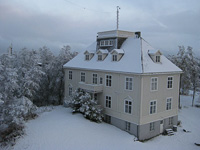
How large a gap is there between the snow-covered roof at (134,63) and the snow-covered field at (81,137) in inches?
275

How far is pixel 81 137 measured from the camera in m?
20.0

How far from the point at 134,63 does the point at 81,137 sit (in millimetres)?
9854

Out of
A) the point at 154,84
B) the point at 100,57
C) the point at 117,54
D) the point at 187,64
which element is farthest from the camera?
the point at 187,64

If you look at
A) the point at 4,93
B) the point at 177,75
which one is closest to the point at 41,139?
the point at 4,93

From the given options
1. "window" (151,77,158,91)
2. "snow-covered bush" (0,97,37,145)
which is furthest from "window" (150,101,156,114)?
"snow-covered bush" (0,97,37,145)

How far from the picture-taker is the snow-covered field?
1873cm

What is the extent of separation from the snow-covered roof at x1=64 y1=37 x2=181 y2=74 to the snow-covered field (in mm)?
6983

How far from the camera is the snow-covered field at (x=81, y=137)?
18.7m

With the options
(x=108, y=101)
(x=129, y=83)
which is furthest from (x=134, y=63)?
(x=108, y=101)

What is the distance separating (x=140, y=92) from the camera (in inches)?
852

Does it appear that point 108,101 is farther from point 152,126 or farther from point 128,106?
point 152,126

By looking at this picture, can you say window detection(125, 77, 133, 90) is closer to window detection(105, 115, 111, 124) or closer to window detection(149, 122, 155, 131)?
window detection(149, 122, 155, 131)

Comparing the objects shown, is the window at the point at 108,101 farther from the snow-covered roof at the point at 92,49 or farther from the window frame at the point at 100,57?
the snow-covered roof at the point at 92,49

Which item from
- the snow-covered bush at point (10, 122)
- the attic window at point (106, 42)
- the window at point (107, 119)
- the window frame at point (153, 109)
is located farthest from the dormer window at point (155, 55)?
the snow-covered bush at point (10, 122)
